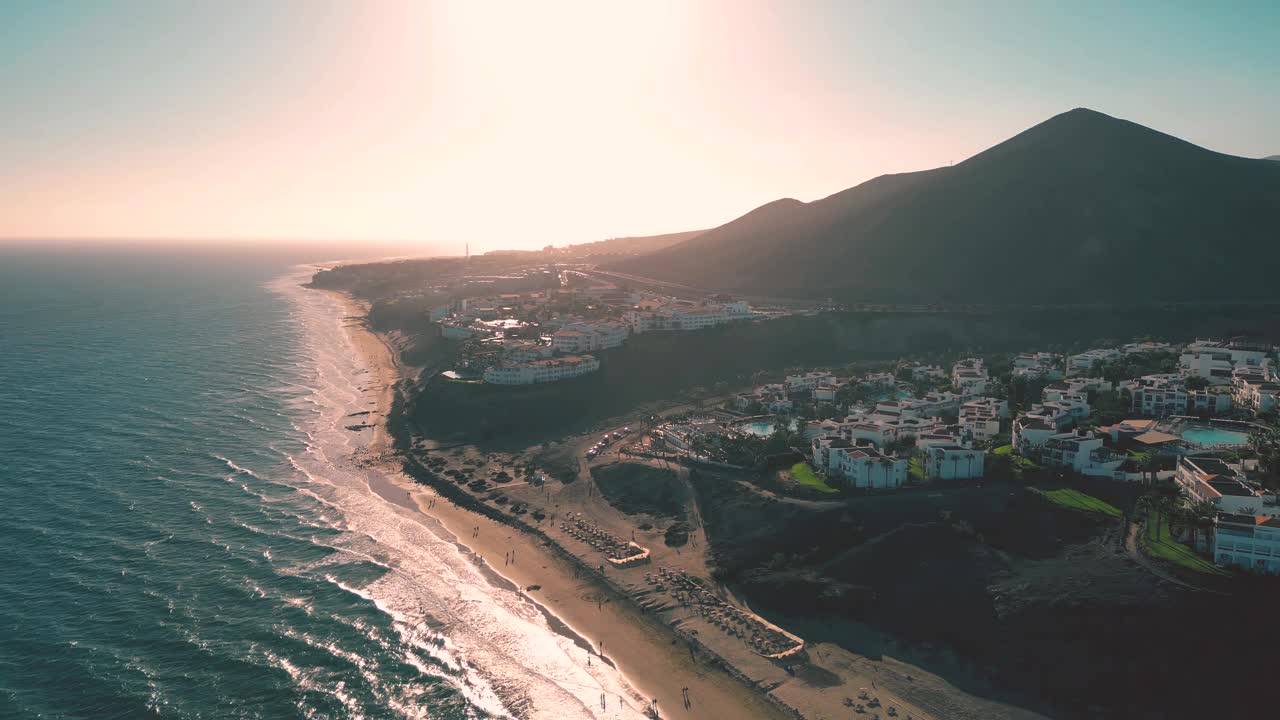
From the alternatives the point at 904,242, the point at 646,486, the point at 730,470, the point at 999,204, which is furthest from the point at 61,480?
the point at 999,204

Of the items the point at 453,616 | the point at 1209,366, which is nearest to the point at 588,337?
the point at 453,616

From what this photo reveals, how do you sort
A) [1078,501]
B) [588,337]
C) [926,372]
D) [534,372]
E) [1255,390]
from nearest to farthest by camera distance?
[1078,501], [1255,390], [926,372], [534,372], [588,337]

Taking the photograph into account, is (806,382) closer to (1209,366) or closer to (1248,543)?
(1209,366)

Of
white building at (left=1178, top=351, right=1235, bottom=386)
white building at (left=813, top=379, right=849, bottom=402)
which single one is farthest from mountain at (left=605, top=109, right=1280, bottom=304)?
white building at (left=813, top=379, right=849, bottom=402)

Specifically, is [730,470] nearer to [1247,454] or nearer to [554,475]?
[554,475]

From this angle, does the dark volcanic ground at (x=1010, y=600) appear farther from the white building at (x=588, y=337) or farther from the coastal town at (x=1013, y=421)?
the white building at (x=588, y=337)

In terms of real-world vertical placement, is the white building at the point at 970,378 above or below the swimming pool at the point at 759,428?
above

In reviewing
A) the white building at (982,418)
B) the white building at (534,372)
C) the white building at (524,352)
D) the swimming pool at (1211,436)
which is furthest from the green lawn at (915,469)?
the white building at (524,352)
